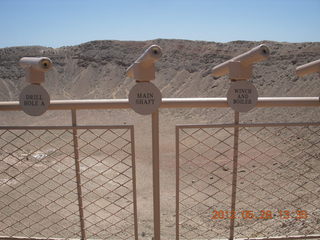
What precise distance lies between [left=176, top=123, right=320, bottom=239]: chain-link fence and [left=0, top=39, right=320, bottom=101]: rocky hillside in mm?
8173

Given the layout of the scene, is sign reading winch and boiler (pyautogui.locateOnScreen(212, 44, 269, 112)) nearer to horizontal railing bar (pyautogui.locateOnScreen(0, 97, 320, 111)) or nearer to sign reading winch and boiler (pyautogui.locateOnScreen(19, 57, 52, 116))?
horizontal railing bar (pyautogui.locateOnScreen(0, 97, 320, 111))

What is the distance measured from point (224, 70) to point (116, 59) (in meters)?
26.9

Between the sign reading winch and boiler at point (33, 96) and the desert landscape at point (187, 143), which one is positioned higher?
the sign reading winch and boiler at point (33, 96)

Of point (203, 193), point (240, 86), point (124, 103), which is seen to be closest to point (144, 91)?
point (124, 103)

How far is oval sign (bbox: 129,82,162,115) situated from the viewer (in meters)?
1.87

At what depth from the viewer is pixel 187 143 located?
484 inches

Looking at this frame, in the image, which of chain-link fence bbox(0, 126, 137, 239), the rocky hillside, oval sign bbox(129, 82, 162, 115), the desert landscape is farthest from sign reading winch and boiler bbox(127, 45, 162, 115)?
the rocky hillside

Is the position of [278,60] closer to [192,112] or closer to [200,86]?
[200,86]

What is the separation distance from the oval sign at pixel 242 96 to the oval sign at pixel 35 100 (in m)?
1.17

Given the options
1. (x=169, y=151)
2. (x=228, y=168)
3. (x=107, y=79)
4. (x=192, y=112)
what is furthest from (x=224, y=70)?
(x=107, y=79)

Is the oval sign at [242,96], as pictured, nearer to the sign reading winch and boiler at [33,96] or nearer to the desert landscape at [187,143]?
the desert landscape at [187,143]

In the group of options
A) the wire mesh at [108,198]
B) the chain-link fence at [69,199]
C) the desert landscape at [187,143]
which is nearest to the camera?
the chain-link fence at [69,199]

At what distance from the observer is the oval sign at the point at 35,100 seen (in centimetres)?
192

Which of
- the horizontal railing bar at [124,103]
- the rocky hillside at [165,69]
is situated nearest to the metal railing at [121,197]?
the horizontal railing bar at [124,103]
